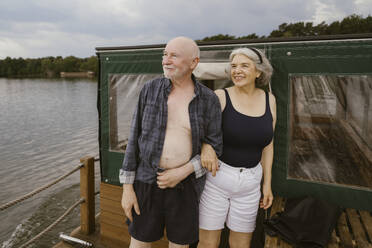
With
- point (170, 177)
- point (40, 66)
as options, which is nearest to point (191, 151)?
point (170, 177)

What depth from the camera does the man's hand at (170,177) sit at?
1832 mm

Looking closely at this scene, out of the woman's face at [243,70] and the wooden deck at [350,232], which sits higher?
the woman's face at [243,70]

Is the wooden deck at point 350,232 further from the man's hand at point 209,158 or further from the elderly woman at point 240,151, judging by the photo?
the man's hand at point 209,158

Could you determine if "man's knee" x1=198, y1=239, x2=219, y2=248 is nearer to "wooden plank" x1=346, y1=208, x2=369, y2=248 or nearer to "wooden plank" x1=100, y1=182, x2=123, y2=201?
"wooden plank" x1=346, y1=208, x2=369, y2=248

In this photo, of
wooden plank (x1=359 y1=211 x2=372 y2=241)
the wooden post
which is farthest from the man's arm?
the wooden post

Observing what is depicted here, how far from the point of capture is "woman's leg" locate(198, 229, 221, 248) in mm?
2197

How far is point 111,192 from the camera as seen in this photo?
13.9 ft

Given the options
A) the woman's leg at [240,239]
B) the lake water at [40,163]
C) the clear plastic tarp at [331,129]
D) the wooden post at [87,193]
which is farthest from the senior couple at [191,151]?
the lake water at [40,163]

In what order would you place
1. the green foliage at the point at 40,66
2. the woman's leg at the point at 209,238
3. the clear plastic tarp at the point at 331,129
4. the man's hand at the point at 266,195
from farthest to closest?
the green foliage at the point at 40,66
the clear plastic tarp at the point at 331,129
the man's hand at the point at 266,195
the woman's leg at the point at 209,238

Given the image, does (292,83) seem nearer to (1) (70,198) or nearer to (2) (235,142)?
(2) (235,142)

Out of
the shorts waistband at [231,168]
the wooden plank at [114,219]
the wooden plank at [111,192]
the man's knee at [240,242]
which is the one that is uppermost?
the shorts waistband at [231,168]

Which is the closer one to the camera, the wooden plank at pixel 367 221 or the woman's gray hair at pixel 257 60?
the woman's gray hair at pixel 257 60

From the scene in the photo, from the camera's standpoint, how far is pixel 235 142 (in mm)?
2074

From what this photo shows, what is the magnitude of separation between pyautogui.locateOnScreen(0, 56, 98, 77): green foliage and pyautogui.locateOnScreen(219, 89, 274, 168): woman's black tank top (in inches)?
3865
